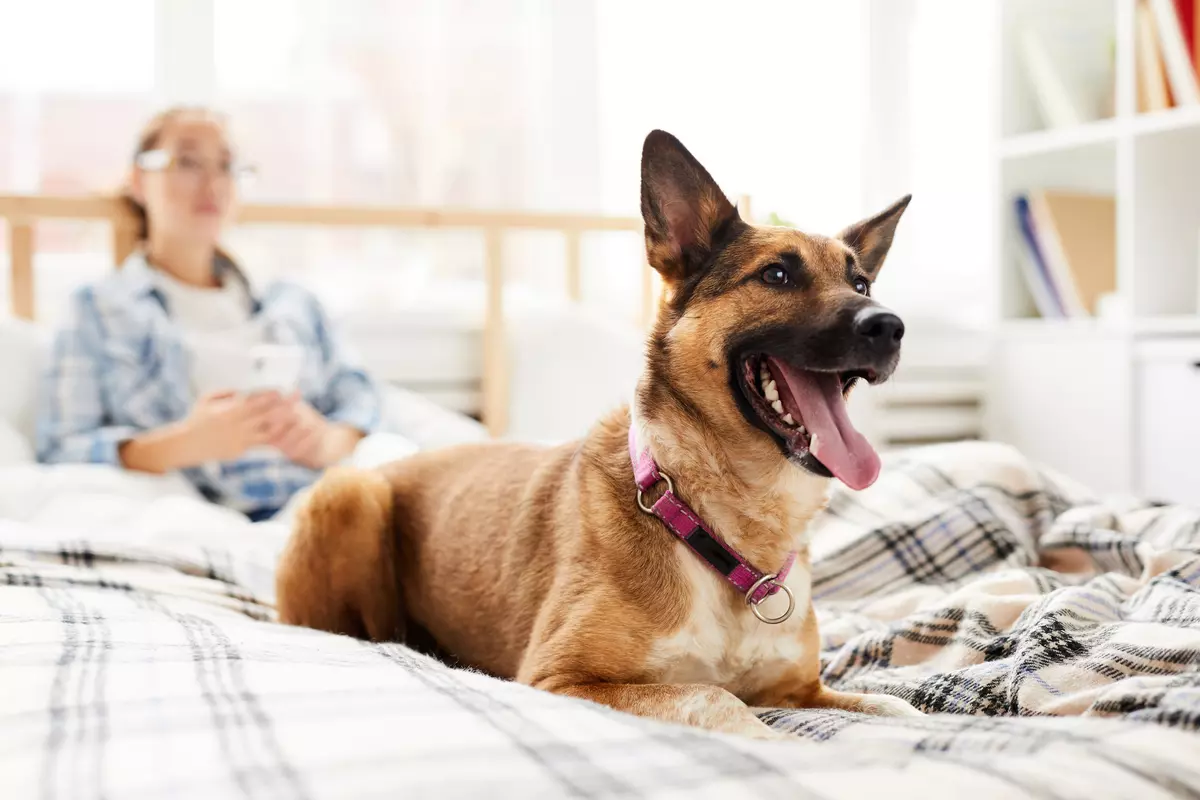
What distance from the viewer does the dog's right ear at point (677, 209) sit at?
4.34 ft

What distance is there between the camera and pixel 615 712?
92 centimetres

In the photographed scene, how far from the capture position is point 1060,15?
3.44 m

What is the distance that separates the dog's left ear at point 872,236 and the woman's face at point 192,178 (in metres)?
1.76

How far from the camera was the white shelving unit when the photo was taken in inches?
114

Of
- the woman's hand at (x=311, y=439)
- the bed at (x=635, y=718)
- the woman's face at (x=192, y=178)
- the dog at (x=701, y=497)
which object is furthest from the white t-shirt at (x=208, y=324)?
the dog at (x=701, y=497)

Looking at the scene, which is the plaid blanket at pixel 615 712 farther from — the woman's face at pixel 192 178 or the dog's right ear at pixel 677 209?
the woman's face at pixel 192 178

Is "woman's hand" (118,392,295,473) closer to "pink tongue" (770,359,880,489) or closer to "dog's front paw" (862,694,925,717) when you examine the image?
"pink tongue" (770,359,880,489)

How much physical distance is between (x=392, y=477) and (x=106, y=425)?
117cm

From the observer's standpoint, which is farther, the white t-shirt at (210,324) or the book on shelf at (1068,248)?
the book on shelf at (1068,248)

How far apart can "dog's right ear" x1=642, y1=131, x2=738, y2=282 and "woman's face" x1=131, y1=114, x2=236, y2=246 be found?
1.67 metres

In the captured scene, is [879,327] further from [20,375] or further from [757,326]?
[20,375]

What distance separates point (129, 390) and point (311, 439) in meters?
0.50

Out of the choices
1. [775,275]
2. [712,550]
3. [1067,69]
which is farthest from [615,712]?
[1067,69]

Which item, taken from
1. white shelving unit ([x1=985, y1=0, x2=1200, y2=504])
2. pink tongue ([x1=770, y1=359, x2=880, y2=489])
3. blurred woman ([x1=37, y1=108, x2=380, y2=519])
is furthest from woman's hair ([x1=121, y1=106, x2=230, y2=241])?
white shelving unit ([x1=985, y1=0, x2=1200, y2=504])
